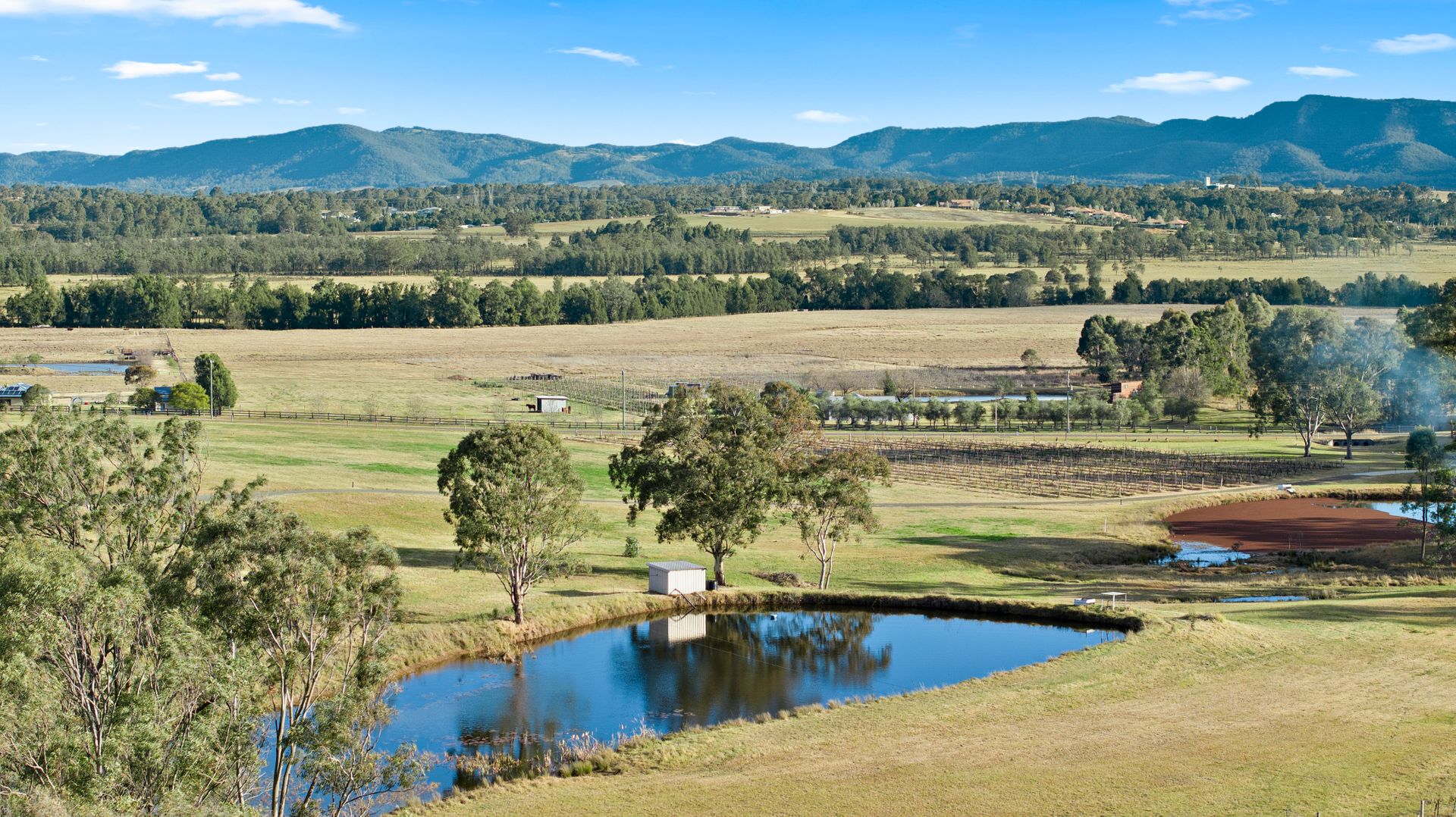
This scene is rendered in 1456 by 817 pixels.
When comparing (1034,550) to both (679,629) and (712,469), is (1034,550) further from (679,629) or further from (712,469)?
(679,629)

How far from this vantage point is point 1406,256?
191375 mm

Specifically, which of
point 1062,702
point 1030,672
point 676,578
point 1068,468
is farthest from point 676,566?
point 1068,468

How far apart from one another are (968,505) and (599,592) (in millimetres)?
27299

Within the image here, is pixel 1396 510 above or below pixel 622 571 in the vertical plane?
below

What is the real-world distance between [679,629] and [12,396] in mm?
72186

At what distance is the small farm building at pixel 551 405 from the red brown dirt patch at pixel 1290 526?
53.1 metres

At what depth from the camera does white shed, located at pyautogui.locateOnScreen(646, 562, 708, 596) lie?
165 feet

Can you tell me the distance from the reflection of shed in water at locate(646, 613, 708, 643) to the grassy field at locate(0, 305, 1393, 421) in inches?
2210

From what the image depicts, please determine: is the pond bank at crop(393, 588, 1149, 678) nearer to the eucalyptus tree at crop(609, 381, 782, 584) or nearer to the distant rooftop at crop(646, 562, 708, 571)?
the distant rooftop at crop(646, 562, 708, 571)

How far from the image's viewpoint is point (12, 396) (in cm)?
9862

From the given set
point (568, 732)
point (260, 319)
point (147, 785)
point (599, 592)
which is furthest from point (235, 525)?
point (260, 319)

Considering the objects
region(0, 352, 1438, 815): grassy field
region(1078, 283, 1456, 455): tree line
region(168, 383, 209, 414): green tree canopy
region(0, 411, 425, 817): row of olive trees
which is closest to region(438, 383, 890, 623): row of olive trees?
region(0, 352, 1438, 815): grassy field

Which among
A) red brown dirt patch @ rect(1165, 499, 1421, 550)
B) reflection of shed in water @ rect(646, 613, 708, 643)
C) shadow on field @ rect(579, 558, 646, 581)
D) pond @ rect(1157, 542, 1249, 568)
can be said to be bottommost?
reflection of shed in water @ rect(646, 613, 708, 643)

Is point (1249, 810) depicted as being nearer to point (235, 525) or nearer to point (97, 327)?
point (235, 525)
